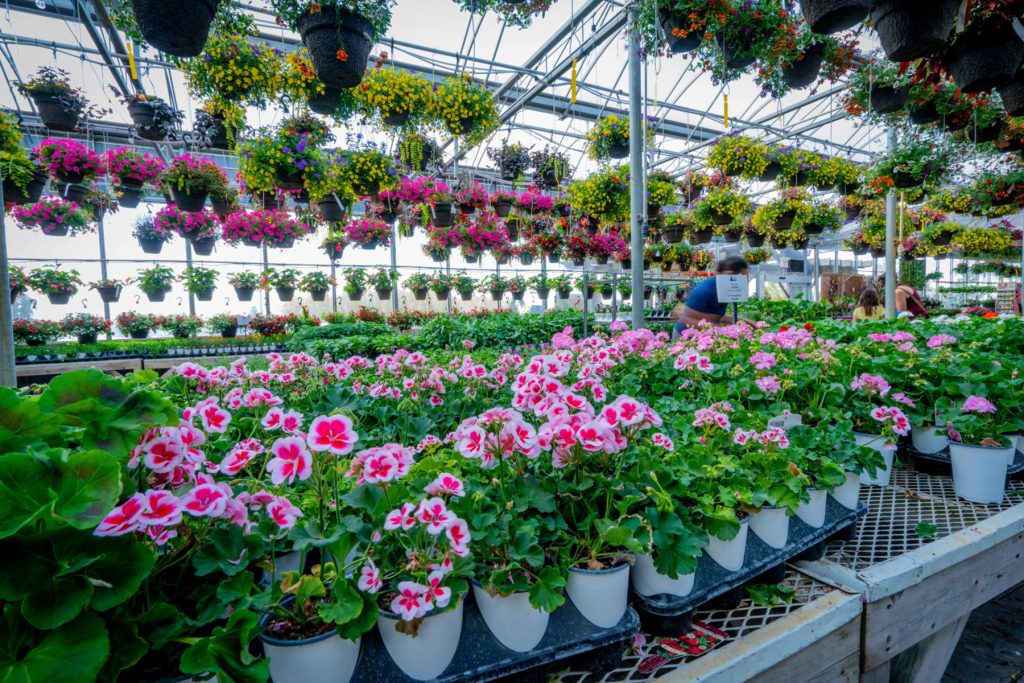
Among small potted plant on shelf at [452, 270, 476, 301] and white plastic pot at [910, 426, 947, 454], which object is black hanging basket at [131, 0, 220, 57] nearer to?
white plastic pot at [910, 426, 947, 454]

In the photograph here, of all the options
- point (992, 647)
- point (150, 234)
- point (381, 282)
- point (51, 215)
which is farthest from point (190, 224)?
point (992, 647)

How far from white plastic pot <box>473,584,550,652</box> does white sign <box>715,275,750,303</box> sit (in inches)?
94.7

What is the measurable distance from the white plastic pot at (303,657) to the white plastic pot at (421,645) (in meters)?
0.07

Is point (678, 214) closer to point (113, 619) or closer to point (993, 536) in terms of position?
point (993, 536)

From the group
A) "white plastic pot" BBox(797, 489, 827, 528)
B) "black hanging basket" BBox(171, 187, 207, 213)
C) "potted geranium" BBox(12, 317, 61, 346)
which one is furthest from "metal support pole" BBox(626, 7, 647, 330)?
"potted geranium" BBox(12, 317, 61, 346)

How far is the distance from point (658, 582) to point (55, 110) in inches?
228

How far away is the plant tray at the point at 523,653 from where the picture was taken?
0.70 meters

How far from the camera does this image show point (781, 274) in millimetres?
12125

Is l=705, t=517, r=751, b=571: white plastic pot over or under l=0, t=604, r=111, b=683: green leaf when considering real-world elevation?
under

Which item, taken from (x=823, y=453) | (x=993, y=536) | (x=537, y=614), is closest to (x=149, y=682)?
(x=537, y=614)

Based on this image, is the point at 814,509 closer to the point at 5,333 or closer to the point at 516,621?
the point at 516,621

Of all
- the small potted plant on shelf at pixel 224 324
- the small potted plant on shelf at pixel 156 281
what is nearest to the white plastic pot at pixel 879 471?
the small potted plant on shelf at pixel 224 324

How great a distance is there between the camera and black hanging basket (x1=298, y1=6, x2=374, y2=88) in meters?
2.29

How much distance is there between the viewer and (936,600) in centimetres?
109
